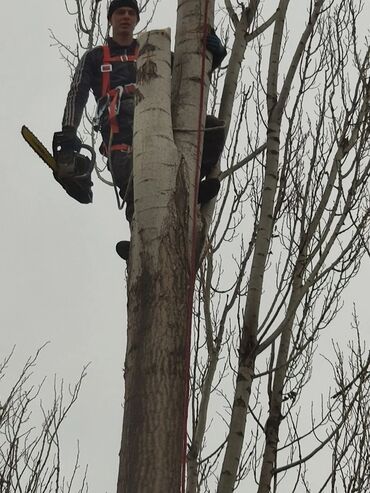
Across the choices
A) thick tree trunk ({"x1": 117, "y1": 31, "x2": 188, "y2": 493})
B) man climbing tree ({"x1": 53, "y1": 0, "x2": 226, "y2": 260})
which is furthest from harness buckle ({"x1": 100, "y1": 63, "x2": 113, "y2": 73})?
thick tree trunk ({"x1": 117, "y1": 31, "x2": 188, "y2": 493})

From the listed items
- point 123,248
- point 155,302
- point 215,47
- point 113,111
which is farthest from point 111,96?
point 155,302

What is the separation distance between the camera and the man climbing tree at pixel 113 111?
3203mm

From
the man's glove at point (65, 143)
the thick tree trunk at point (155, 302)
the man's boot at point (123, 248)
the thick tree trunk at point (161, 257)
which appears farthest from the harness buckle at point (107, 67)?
the thick tree trunk at point (155, 302)

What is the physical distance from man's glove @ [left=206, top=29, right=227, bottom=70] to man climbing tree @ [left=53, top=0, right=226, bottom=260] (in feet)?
0.70

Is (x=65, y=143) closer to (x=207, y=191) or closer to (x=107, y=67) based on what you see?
(x=107, y=67)

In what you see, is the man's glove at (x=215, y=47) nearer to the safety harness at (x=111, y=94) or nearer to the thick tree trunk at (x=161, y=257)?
the thick tree trunk at (x=161, y=257)

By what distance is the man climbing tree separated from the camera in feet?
10.5

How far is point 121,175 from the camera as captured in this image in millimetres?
3330

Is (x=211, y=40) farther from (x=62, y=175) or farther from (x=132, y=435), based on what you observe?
(x=132, y=435)

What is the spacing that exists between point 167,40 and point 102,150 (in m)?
1.41

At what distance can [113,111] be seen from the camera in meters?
3.48

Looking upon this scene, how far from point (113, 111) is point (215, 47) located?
0.88m

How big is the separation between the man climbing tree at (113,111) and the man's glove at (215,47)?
8.5 inches

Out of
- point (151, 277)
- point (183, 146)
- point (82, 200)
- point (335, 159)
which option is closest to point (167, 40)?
point (183, 146)
